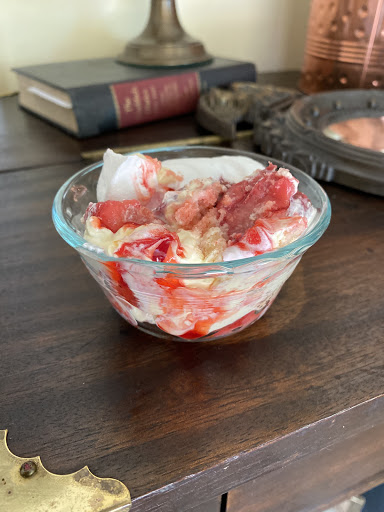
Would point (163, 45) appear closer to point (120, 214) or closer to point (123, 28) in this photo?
point (123, 28)

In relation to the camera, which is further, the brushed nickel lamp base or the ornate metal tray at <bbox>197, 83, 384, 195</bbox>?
the brushed nickel lamp base

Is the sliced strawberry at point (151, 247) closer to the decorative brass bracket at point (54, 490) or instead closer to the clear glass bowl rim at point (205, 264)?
the clear glass bowl rim at point (205, 264)

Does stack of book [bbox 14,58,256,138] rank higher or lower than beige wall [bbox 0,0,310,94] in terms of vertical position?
lower

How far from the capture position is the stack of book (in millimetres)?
714

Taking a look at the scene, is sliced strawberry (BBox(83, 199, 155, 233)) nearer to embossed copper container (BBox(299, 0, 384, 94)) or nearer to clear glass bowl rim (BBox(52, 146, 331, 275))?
clear glass bowl rim (BBox(52, 146, 331, 275))

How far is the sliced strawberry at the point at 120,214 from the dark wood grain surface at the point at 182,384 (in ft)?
0.30

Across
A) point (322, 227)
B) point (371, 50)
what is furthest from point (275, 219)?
point (371, 50)

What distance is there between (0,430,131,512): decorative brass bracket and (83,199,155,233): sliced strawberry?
0.53ft

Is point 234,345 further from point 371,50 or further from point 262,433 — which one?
point 371,50

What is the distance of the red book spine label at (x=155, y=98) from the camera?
0.74 m

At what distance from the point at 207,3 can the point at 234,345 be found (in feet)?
3.32

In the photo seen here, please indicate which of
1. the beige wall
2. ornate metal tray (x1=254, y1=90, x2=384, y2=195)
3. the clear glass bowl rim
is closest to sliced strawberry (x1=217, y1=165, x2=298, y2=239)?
the clear glass bowl rim

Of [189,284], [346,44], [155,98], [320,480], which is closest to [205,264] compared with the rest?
[189,284]

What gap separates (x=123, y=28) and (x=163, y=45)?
222 mm
